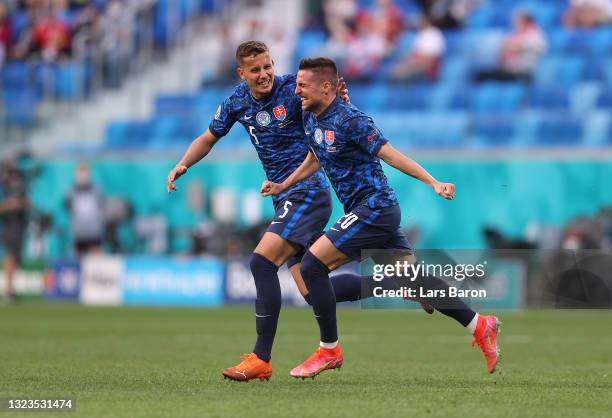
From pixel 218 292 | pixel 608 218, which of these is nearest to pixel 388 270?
pixel 608 218

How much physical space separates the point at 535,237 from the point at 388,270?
10868 mm

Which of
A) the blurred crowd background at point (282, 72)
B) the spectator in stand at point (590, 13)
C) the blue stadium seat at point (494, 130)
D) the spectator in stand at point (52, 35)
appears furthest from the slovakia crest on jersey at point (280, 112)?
the spectator in stand at point (52, 35)

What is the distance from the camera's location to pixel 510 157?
20.0 meters

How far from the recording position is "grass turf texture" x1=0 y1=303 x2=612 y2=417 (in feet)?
24.2

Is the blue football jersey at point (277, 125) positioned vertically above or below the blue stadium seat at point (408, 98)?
below

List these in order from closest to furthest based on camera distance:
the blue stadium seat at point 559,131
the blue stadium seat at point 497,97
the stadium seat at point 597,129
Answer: the stadium seat at point 597,129 < the blue stadium seat at point 559,131 < the blue stadium seat at point 497,97

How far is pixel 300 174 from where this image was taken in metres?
9.12

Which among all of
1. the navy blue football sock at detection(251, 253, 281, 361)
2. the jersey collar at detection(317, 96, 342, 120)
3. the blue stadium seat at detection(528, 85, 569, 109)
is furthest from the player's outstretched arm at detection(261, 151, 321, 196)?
the blue stadium seat at detection(528, 85, 569, 109)

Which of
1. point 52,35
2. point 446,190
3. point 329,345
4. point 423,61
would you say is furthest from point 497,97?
point 446,190

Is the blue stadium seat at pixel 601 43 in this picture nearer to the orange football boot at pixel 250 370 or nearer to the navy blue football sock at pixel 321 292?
the navy blue football sock at pixel 321 292

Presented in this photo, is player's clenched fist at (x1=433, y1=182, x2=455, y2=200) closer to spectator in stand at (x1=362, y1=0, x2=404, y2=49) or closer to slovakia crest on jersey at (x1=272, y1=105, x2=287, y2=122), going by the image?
slovakia crest on jersey at (x1=272, y1=105, x2=287, y2=122)

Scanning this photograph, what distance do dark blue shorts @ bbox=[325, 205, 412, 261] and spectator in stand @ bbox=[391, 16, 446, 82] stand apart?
44.3ft

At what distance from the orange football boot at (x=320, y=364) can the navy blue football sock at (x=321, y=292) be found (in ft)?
0.27

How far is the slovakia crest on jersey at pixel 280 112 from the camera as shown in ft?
30.3
